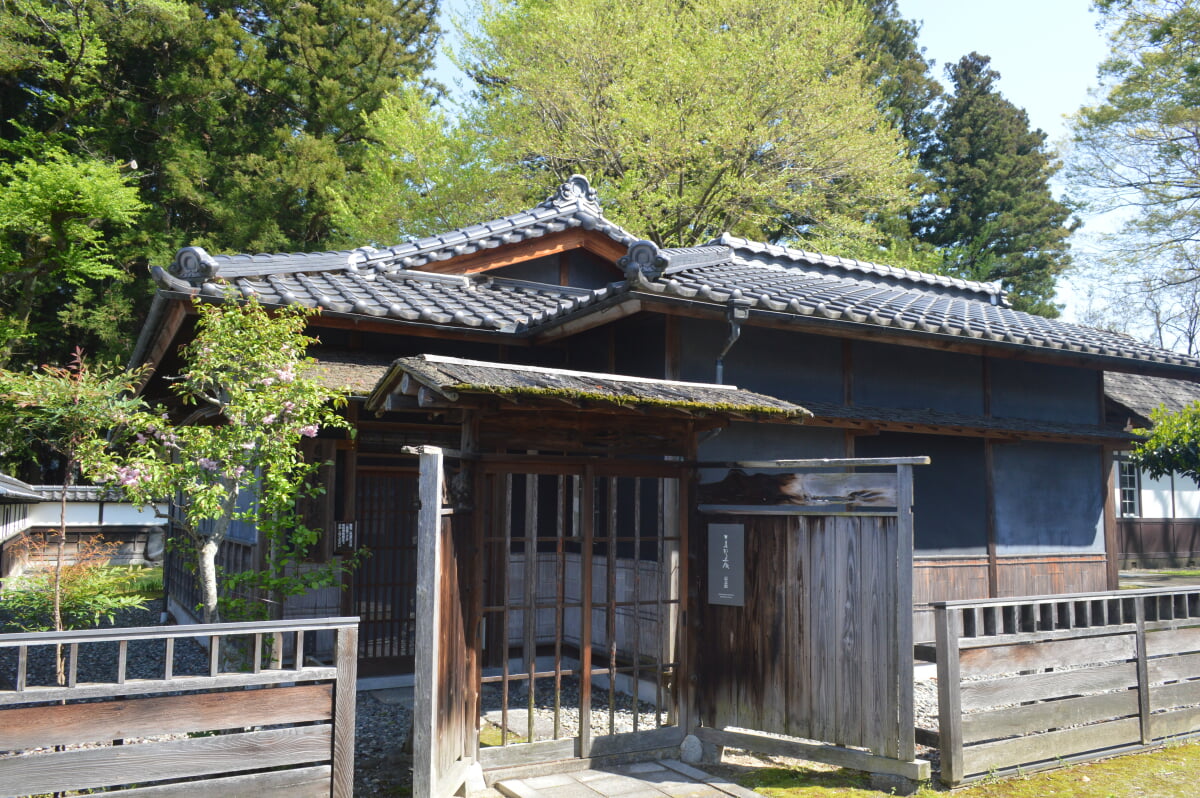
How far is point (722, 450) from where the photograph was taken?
8.61m

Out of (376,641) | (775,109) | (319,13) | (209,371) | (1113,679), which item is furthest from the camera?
(319,13)

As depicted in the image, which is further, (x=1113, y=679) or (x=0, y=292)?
(x=0, y=292)

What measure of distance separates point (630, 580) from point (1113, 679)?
14.0 ft

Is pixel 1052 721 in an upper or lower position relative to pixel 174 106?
lower

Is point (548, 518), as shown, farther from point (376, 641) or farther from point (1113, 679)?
point (1113, 679)

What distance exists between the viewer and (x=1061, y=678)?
687 cm

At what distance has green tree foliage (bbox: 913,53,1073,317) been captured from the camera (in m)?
34.4

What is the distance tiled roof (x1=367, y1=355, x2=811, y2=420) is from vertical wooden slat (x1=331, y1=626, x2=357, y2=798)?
1610mm

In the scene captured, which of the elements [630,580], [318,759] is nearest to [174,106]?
[630,580]

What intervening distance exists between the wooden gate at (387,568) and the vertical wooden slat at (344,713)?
4.37m

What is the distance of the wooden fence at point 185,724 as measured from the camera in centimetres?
447

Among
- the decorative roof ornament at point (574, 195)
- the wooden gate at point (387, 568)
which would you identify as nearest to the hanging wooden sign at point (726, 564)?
the wooden gate at point (387, 568)

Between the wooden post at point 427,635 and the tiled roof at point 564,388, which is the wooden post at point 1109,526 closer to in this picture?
the tiled roof at point 564,388

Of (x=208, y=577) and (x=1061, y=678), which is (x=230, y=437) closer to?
(x=208, y=577)
